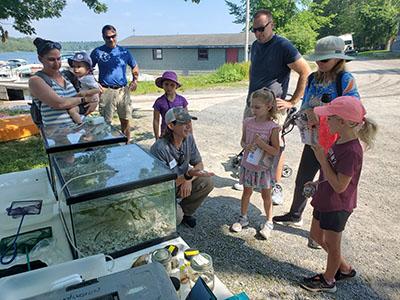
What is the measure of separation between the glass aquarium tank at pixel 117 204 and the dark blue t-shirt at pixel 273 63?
208 centimetres

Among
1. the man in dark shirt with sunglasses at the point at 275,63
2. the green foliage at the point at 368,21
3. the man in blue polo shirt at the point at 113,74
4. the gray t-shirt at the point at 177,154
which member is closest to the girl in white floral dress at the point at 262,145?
the man in dark shirt with sunglasses at the point at 275,63

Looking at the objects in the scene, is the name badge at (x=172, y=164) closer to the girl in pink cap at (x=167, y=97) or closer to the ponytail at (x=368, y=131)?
the girl in pink cap at (x=167, y=97)

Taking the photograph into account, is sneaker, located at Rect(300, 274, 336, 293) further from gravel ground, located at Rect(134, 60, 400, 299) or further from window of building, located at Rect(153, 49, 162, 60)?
window of building, located at Rect(153, 49, 162, 60)

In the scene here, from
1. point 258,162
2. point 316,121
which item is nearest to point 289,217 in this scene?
point 258,162

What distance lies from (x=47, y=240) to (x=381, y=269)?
266 centimetres

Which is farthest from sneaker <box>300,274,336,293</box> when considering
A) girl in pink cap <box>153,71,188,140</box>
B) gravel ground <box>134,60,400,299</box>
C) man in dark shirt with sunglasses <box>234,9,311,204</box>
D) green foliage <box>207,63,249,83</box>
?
green foliage <box>207,63,249,83</box>

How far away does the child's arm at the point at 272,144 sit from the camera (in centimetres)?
294

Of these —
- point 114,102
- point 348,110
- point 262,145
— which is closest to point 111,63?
point 114,102

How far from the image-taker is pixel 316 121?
2422 millimetres

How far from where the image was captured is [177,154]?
2.87 metres

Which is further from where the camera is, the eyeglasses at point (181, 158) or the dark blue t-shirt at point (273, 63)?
the dark blue t-shirt at point (273, 63)

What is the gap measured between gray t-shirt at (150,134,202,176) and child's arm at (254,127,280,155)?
0.62m

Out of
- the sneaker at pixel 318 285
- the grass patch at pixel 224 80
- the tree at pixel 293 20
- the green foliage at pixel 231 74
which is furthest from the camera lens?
the tree at pixel 293 20

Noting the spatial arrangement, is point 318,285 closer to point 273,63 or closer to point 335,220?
point 335,220
